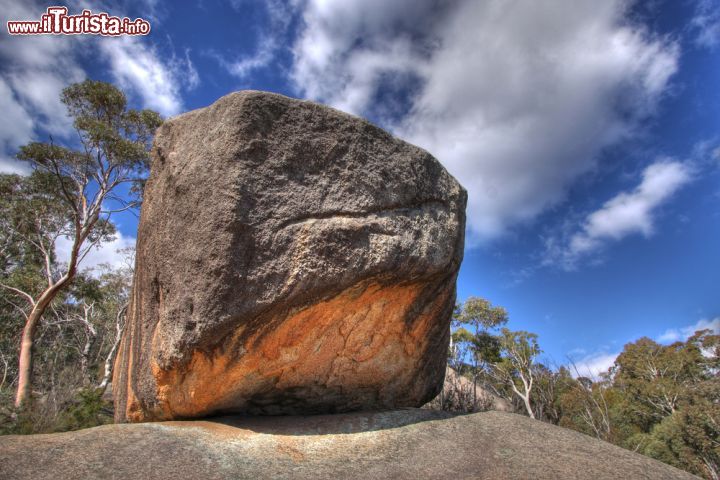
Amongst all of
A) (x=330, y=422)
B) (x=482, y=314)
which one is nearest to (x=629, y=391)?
(x=482, y=314)

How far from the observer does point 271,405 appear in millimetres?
5020

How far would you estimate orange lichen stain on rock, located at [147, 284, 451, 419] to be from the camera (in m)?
4.39

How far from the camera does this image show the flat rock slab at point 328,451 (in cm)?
358

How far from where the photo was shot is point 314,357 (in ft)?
15.6

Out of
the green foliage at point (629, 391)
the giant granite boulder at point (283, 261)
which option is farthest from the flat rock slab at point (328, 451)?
the green foliage at point (629, 391)

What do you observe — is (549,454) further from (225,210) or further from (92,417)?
(92,417)

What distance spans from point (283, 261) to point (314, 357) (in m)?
1.29

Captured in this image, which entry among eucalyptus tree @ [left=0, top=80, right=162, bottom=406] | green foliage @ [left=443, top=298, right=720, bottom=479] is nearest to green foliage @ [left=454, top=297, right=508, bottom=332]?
green foliage @ [left=443, top=298, right=720, bottom=479]

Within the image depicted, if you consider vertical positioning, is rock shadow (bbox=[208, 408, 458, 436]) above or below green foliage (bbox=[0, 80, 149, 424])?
below

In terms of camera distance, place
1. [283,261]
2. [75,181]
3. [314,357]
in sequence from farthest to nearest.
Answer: [75,181]
[314,357]
[283,261]

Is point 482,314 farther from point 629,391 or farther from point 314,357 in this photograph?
point 314,357

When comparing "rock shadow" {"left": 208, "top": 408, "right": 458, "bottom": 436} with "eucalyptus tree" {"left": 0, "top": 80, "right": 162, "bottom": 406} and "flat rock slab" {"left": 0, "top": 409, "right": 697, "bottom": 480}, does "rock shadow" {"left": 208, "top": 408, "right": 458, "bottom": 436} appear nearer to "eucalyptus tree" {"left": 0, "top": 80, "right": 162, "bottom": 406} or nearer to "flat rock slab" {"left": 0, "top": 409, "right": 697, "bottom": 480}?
"flat rock slab" {"left": 0, "top": 409, "right": 697, "bottom": 480}

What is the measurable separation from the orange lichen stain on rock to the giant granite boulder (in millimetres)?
15

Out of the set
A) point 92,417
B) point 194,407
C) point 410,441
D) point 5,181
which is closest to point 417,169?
point 410,441
